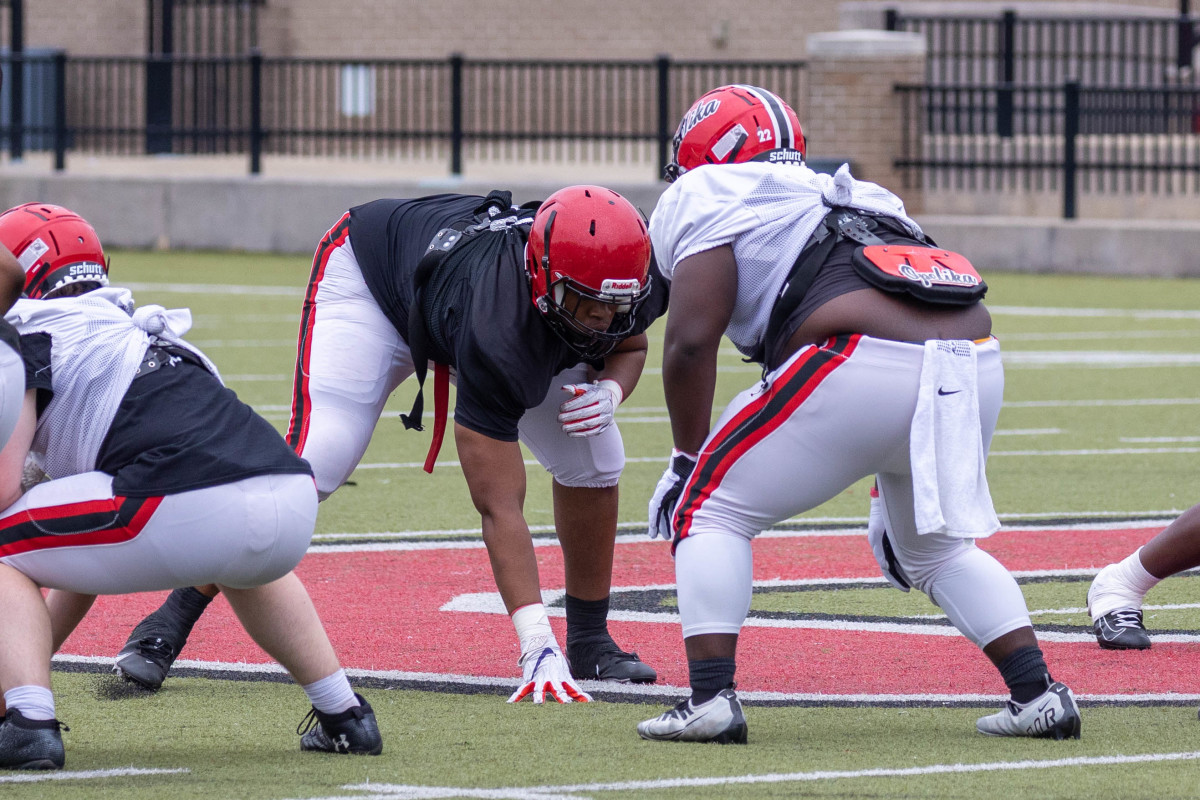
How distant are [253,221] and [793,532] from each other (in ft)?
50.3

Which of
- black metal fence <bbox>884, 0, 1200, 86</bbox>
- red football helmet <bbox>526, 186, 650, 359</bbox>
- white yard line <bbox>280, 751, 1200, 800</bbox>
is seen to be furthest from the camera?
black metal fence <bbox>884, 0, 1200, 86</bbox>

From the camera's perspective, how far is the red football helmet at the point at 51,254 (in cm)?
490

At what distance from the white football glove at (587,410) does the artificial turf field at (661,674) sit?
763mm

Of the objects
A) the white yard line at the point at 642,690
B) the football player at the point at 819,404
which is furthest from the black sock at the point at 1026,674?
the white yard line at the point at 642,690

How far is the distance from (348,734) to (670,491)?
1.05 meters

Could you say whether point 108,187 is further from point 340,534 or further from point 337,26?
point 340,534

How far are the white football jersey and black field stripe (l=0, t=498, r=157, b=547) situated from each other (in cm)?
150

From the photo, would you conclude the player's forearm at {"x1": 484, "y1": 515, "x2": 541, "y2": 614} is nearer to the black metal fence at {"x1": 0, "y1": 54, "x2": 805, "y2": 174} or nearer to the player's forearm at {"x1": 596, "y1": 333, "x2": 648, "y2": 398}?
the player's forearm at {"x1": 596, "y1": 333, "x2": 648, "y2": 398}

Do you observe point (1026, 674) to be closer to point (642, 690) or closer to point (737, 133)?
point (642, 690)

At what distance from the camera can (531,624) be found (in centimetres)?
532

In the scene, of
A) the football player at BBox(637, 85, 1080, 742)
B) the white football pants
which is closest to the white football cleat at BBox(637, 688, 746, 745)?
the football player at BBox(637, 85, 1080, 742)

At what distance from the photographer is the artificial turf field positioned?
4.48 metres

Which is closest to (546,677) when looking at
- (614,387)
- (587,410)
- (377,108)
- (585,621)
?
(585,621)

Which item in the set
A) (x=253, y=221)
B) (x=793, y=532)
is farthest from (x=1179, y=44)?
(x=793, y=532)
